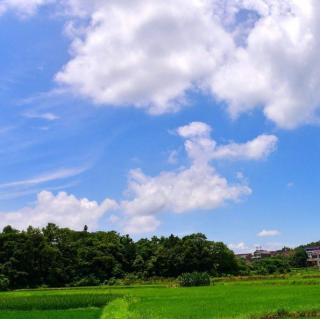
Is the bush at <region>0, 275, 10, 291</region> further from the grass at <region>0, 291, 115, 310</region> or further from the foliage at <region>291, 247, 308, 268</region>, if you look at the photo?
the foliage at <region>291, 247, 308, 268</region>

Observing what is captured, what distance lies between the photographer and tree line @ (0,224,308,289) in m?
81.4

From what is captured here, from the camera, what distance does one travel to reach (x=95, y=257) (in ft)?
283

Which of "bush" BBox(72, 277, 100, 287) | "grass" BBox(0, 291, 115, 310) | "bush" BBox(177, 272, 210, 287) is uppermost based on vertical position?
"bush" BBox(72, 277, 100, 287)

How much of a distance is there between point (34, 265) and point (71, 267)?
612 centimetres

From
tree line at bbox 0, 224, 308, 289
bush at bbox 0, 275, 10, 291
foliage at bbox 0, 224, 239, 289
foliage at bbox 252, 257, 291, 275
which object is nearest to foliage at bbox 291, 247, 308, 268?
foliage at bbox 252, 257, 291, 275

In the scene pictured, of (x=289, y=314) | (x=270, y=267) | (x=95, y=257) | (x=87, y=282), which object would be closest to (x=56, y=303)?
(x=289, y=314)

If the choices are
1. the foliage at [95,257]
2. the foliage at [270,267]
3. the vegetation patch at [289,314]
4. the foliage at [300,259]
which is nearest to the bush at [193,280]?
the foliage at [95,257]

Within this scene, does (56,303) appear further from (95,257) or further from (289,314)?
(95,257)

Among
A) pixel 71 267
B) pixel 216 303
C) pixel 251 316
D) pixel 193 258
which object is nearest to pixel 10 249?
pixel 71 267

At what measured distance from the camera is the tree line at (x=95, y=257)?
81.4m

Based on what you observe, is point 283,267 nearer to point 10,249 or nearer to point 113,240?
point 113,240

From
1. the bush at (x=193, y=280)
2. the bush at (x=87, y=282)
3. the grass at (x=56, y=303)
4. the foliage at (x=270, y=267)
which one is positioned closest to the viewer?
the grass at (x=56, y=303)

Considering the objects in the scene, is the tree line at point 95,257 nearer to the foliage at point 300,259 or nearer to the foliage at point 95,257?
the foliage at point 95,257

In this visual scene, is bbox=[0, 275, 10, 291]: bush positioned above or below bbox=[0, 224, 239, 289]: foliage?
below
